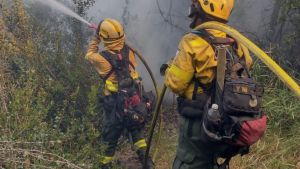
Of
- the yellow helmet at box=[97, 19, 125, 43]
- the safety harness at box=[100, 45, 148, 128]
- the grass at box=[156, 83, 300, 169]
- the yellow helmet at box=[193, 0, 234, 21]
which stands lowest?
the grass at box=[156, 83, 300, 169]

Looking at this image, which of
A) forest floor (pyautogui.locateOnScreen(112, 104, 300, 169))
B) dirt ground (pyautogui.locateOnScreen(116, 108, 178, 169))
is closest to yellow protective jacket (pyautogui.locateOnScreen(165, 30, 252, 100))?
Result: forest floor (pyautogui.locateOnScreen(112, 104, 300, 169))

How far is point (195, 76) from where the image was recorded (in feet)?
11.0

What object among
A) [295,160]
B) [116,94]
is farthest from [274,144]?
[116,94]

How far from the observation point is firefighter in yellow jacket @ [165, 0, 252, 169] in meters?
3.27

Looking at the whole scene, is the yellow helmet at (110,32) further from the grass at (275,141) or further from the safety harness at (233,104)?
the safety harness at (233,104)

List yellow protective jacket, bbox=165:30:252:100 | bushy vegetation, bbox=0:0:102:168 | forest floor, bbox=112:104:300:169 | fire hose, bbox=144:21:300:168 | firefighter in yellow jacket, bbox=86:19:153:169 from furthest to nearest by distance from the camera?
firefighter in yellow jacket, bbox=86:19:153:169
forest floor, bbox=112:104:300:169
bushy vegetation, bbox=0:0:102:168
yellow protective jacket, bbox=165:30:252:100
fire hose, bbox=144:21:300:168

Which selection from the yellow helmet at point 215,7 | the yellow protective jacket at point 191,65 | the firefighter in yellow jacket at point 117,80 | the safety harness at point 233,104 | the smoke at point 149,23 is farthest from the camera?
the smoke at point 149,23

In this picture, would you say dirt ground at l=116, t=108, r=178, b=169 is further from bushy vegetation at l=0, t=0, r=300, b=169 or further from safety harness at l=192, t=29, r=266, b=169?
safety harness at l=192, t=29, r=266, b=169

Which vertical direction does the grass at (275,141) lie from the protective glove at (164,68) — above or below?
below

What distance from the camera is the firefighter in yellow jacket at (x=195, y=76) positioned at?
3.27 m

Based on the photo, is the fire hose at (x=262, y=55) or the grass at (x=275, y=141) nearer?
Result: the fire hose at (x=262, y=55)

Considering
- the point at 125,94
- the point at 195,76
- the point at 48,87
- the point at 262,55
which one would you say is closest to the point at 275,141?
the point at 125,94

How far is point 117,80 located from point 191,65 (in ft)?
6.83

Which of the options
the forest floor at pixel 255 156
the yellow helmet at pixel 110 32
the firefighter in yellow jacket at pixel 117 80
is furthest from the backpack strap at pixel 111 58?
the forest floor at pixel 255 156
